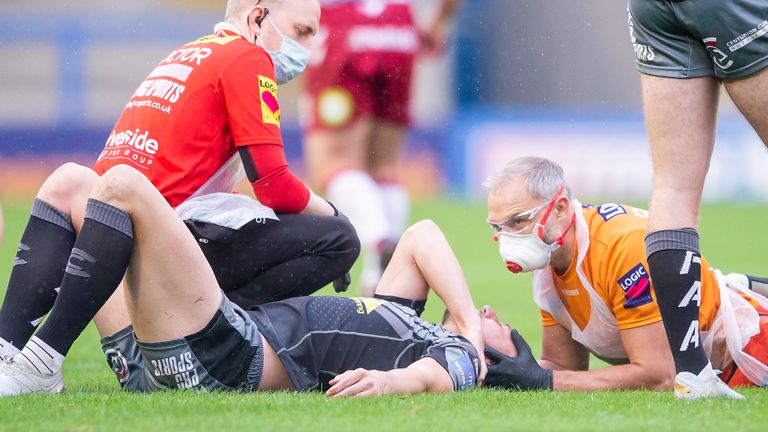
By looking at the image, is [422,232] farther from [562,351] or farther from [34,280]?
[34,280]

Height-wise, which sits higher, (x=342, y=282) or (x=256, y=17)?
(x=256, y=17)

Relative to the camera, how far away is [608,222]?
14.5ft

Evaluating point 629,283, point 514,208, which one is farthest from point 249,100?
point 629,283

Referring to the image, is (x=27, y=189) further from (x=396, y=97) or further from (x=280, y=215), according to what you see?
(x=280, y=215)

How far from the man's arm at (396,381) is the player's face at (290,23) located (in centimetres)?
160

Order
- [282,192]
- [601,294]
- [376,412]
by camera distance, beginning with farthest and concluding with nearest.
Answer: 1. [282,192]
2. [601,294]
3. [376,412]

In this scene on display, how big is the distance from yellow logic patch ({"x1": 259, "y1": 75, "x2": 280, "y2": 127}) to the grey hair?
0.85 metres

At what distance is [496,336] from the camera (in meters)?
4.41

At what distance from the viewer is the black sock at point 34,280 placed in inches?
160

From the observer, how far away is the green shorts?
12.1 feet

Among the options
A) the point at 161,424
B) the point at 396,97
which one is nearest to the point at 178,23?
the point at 396,97

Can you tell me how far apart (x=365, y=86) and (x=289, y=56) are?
3.43 meters

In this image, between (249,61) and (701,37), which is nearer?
(701,37)

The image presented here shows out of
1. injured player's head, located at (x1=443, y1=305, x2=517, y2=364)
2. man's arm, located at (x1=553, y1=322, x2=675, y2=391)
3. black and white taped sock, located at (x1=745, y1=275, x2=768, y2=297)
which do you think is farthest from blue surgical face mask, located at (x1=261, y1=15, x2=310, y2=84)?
black and white taped sock, located at (x1=745, y1=275, x2=768, y2=297)
